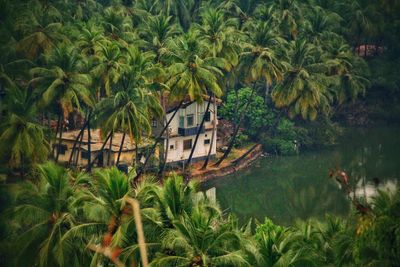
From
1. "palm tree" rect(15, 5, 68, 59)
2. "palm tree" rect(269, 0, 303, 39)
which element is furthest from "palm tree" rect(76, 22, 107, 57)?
"palm tree" rect(269, 0, 303, 39)

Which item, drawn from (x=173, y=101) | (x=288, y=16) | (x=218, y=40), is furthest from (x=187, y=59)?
(x=288, y=16)

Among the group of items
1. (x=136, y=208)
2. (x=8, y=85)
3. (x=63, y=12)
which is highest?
(x=63, y=12)

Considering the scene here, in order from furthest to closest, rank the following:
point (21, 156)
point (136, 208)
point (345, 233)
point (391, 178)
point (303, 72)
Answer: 1. point (303, 72)
2. point (391, 178)
3. point (21, 156)
4. point (345, 233)
5. point (136, 208)

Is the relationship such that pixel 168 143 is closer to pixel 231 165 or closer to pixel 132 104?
pixel 231 165

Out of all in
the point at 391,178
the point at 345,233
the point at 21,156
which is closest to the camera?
the point at 345,233

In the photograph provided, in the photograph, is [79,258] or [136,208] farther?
[79,258]

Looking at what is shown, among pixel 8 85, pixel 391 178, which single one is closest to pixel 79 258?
pixel 8 85

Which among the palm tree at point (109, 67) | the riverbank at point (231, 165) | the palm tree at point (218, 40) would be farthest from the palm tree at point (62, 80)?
the riverbank at point (231, 165)

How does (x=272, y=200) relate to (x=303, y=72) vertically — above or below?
below

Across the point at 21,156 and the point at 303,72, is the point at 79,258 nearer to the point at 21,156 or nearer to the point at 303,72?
the point at 21,156
